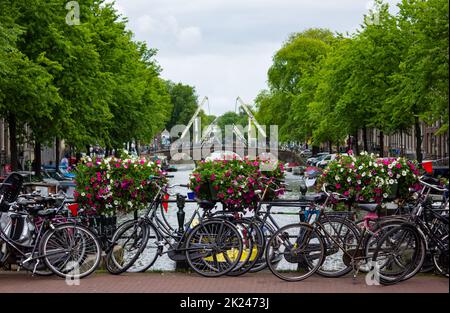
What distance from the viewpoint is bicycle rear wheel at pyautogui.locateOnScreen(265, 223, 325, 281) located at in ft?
34.9

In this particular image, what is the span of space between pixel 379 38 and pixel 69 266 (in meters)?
33.9

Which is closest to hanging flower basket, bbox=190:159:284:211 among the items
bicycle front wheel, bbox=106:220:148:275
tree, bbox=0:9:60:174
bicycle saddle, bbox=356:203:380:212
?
bicycle front wheel, bbox=106:220:148:275

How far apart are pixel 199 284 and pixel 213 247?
706 mm

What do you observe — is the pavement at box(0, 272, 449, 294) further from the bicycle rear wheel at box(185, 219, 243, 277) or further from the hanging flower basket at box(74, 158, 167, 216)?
the hanging flower basket at box(74, 158, 167, 216)

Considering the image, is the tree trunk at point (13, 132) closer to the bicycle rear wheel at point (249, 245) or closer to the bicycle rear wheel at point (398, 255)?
the bicycle rear wheel at point (249, 245)

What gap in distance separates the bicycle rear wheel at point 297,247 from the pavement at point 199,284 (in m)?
0.18

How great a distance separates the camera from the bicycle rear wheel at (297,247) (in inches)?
419

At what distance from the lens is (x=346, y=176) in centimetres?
1244

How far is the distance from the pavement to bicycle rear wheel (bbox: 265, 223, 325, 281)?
0.58ft

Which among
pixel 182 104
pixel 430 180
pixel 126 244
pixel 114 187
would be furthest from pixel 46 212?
pixel 182 104

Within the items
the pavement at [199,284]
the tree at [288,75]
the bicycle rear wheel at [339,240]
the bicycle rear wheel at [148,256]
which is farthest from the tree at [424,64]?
the tree at [288,75]

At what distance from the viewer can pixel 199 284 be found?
414 inches

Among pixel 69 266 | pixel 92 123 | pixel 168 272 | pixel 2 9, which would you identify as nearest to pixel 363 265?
pixel 168 272

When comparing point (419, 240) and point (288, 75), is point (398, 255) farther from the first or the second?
point (288, 75)
